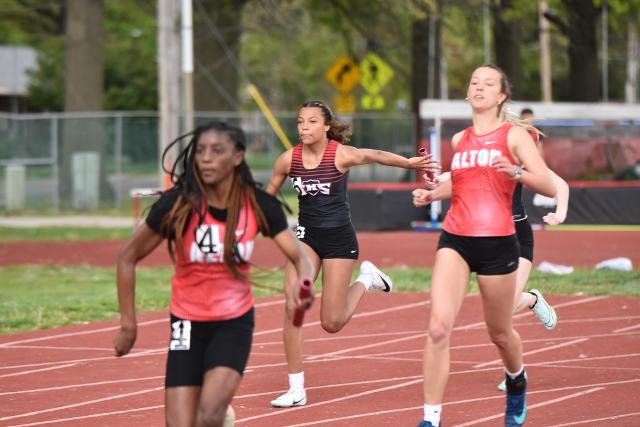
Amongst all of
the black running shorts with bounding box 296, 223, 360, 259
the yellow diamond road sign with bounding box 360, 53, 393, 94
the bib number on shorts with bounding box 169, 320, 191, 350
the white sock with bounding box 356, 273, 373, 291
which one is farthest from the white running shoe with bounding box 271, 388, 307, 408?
the yellow diamond road sign with bounding box 360, 53, 393, 94

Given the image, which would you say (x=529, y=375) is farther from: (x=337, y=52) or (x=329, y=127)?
(x=337, y=52)

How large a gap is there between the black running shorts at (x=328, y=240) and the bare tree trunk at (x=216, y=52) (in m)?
26.4

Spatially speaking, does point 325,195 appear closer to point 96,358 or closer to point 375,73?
point 96,358

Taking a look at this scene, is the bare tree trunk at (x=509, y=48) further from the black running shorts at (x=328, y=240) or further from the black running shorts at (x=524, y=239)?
the black running shorts at (x=328, y=240)

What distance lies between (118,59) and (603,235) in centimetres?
3744

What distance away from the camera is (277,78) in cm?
7519

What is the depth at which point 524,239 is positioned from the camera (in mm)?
9656

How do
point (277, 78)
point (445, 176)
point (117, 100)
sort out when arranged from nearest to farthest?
point (445, 176) < point (117, 100) < point (277, 78)

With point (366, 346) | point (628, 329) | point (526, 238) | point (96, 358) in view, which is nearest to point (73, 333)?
point (96, 358)

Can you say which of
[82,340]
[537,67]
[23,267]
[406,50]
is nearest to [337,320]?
[82,340]

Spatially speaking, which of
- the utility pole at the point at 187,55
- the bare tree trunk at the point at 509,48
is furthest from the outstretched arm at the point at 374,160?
the bare tree trunk at the point at 509,48

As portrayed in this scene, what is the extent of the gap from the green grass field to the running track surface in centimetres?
65

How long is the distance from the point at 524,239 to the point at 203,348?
4002 mm

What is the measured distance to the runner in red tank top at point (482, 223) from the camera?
24.2 ft
